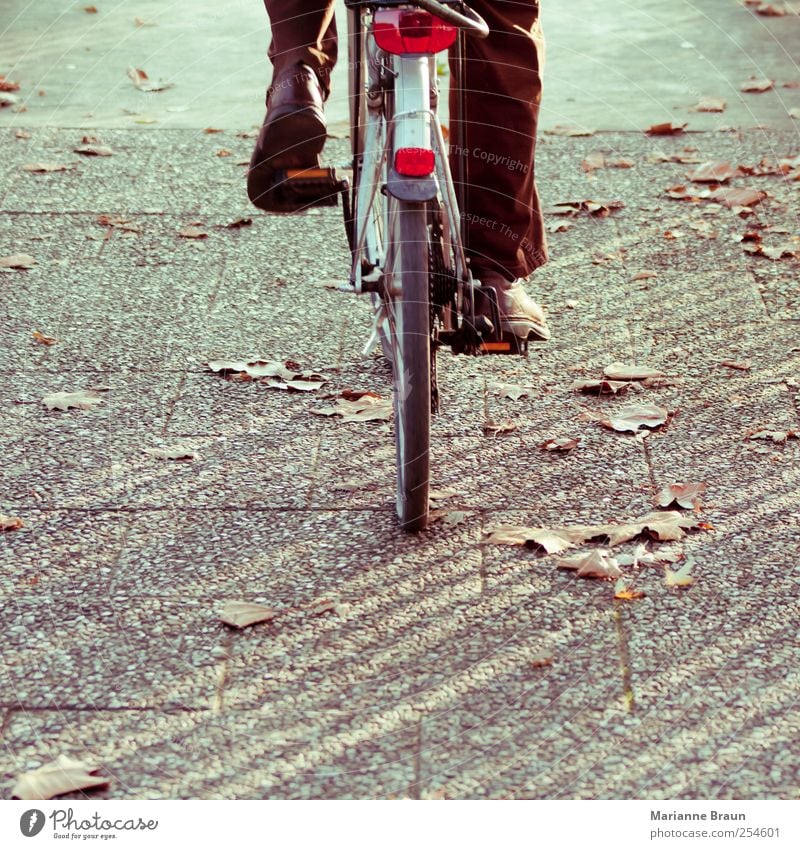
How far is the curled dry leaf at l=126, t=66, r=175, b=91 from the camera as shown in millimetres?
6492

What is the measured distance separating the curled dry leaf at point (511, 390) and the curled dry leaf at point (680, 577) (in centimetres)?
95

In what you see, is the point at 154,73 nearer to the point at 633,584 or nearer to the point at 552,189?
the point at 552,189

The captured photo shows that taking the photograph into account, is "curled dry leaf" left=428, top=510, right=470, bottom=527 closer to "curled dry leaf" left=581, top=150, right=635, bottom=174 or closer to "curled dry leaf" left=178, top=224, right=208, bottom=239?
"curled dry leaf" left=178, top=224, right=208, bottom=239

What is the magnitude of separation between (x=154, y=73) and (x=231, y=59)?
440 millimetres

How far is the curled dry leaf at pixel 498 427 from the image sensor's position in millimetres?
3490

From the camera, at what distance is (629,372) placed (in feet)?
12.4

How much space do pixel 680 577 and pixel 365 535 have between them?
704 millimetres

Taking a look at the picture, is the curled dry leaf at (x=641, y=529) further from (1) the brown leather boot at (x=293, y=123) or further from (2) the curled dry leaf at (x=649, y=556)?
(1) the brown leather boot at (x=293, y=123)

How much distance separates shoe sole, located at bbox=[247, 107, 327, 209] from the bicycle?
0.03 meters

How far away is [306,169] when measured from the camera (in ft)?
10.7

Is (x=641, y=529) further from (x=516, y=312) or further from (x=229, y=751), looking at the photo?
(x=229, y=751)

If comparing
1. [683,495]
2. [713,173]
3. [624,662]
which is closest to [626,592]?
[624,662]

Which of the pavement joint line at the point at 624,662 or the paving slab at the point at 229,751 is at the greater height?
the paving slab at the point at 229,751

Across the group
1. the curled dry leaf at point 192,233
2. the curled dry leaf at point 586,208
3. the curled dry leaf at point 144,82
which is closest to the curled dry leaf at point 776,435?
the curled dry leaf at point 586,208
